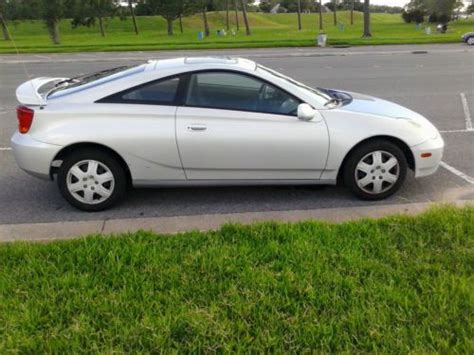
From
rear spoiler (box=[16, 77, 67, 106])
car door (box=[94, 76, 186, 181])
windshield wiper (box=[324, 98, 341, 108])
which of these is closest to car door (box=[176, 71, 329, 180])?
car door (box=[94, 76, 186, 181])

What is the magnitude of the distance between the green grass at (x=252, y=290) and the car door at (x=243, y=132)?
74 cm

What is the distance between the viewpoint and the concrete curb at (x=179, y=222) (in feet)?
11.5

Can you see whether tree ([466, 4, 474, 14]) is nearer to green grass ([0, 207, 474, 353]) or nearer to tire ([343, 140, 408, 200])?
tire ([343, 140, 408, 200])

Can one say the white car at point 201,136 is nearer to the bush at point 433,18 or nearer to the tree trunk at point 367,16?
the tree trunk at point 367,16

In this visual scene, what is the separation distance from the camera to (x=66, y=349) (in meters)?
2.23

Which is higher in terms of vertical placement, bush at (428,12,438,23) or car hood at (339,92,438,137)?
bush at (428,12,438,23)

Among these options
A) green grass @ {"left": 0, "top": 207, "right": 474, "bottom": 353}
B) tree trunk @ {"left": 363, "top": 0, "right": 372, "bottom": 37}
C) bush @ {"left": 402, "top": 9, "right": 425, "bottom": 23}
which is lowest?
green grass @ {"left": 0, "top": 207, "right": 474, "bottom": 353}

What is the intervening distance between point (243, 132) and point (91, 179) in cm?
143

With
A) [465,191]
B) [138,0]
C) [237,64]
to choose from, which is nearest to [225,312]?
[237,64]

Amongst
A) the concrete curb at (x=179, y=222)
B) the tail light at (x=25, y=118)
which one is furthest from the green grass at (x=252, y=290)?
the tail light at (x=25, y=118)

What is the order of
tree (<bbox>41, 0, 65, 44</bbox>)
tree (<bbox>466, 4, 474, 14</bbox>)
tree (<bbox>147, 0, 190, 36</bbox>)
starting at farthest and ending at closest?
1. tree (<bbox>466, 4, 474, 14</bbox>)
2. tree (<bbox>147, 0, 190, 36</bbox>)
3. tree (<bbox>41, 0, 65, 44</bbox>)

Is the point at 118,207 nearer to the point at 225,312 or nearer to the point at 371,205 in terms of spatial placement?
the point at 225,312

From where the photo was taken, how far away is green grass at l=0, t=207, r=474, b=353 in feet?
7.50

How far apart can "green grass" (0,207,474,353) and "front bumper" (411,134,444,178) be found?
2.67ft
